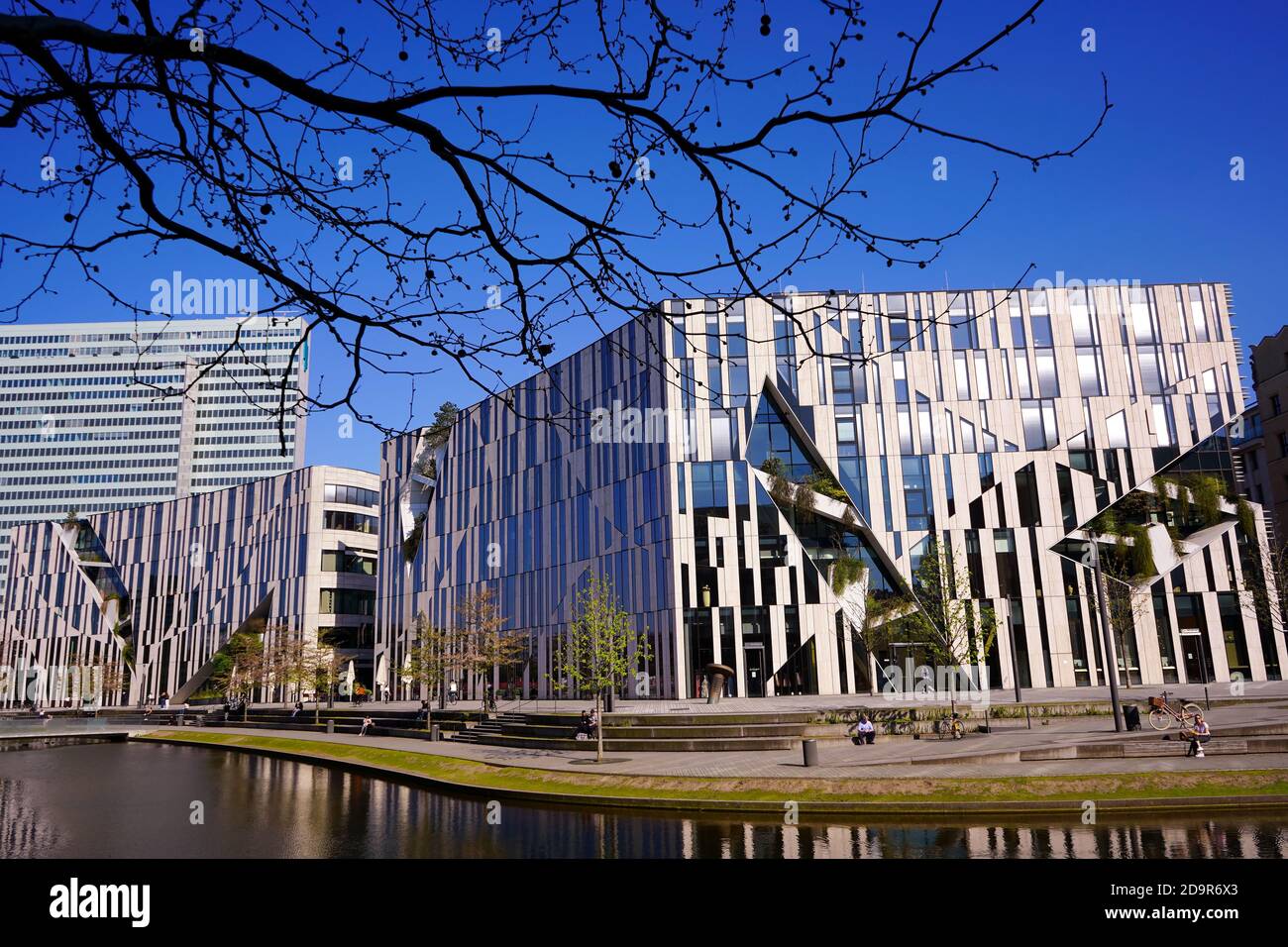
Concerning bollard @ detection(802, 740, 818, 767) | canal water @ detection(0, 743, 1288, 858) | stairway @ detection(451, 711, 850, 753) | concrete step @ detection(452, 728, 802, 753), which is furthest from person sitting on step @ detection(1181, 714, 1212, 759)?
concrete step @ detection(452, 728, 802, 753)

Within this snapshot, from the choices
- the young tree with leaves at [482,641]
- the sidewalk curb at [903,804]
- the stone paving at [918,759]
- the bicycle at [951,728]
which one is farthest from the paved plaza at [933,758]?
the young tree with leaves at [482,641]

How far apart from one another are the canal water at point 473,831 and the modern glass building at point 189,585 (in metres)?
57.4

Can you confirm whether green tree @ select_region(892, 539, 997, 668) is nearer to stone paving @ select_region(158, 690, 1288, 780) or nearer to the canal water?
stone paving @ select_region(158, 690, 1288, 780)

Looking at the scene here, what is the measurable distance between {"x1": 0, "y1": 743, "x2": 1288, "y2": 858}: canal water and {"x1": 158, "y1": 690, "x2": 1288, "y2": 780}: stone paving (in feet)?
13.0

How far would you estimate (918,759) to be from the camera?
78.4 feet

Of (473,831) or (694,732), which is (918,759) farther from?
(473,831)

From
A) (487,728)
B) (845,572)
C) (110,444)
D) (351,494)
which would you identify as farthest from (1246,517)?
(110,444)

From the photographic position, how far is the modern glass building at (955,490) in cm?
5069

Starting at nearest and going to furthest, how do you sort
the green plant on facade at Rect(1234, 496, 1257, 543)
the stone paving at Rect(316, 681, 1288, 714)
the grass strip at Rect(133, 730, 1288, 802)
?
1. the grass strip at Rect(133, 730, 1288, 802)
2. the stone paving at Rect(316, 681, 1288, 714)
3. the green plant on facade at Rect(1234, 496, 1257, 543)

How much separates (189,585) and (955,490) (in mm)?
80076

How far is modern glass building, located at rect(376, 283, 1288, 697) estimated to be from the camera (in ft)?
166

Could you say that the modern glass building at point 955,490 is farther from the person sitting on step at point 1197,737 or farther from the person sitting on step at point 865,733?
the person sitting on step at point 1197,737
